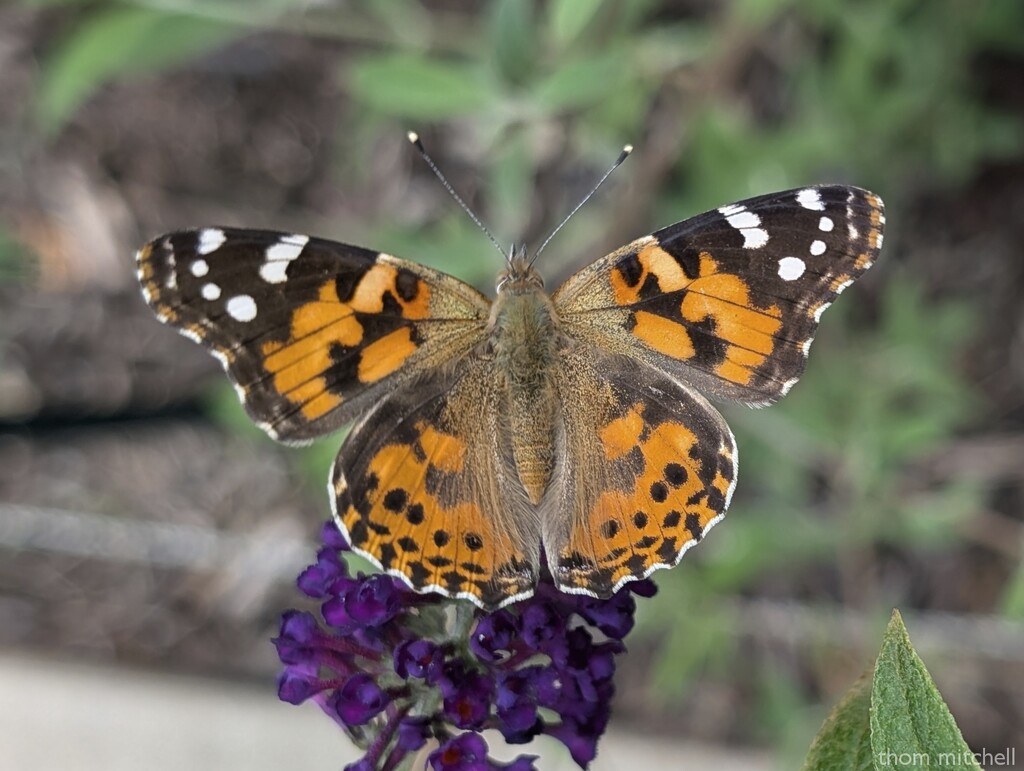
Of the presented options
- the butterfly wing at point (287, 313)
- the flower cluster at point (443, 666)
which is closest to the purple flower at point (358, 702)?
the flower cluster at point (443, 666)

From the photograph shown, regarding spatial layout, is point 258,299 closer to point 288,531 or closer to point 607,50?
point 607,50

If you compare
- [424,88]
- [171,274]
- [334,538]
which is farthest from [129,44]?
[334,538]

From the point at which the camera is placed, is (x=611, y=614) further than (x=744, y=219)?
No

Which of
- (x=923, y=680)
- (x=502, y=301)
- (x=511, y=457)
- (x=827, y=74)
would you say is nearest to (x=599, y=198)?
(x=827, y=74)

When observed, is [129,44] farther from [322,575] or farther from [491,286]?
[322,575]

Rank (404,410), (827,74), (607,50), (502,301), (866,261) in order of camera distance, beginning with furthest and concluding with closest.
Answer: (827,74) < (607,50) < (502,301) < (404,410) < (866,261)

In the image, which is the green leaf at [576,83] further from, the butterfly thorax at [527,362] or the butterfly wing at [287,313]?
the butterfly wing at [287,313]

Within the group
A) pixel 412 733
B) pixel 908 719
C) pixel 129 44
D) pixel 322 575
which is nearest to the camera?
pixel 908 719

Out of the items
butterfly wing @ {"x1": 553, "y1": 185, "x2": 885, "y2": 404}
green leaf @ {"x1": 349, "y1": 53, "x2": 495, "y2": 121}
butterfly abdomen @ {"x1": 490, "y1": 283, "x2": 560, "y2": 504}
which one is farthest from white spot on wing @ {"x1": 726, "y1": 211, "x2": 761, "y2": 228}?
green leaf @ {"x1": 349, "y1": 53, "x2": 495, "y2": 121}
